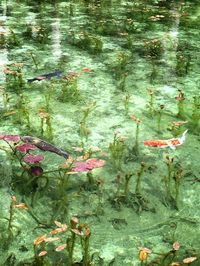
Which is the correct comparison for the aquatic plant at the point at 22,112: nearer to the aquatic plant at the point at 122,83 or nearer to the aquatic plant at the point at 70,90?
the aquatic plant at the point at 70,90

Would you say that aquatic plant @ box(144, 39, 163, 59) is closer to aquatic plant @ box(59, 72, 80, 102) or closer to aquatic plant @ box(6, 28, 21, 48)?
aquatic plant @ box(59, 72, 80, 102)

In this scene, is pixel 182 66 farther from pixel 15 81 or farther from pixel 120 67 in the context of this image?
pixel 15 81

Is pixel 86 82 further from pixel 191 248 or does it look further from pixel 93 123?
pixel 191 248

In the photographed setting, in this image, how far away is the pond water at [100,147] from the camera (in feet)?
8.80

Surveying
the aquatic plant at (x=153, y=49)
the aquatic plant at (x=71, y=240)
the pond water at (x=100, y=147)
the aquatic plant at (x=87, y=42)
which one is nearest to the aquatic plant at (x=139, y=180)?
the pond water at (x=100, y=147)

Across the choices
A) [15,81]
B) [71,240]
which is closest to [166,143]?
[71,240]

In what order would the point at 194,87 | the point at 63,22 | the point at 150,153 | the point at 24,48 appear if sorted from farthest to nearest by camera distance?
the point at 63,22, the point at 24,48, the point at 194,87, the point at 150,153

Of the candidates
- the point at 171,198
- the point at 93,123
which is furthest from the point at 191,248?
the point at 93,123

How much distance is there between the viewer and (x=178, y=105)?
457 cm

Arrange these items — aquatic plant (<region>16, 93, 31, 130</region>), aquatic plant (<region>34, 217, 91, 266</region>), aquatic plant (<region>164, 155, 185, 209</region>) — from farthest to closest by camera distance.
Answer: aquatic plant (<region>16, 93, 31, 130</region>) → aquatic plant (<region>164, 155, 185, 209</region>) → aquatic plant (<region>34, 217, 91, 266</region>)

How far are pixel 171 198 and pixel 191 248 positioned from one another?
21.3 inches

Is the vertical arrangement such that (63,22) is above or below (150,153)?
above

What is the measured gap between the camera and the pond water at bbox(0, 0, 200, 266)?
2.68 m

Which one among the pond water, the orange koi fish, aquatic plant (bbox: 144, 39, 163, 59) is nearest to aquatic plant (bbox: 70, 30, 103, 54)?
the pond water
